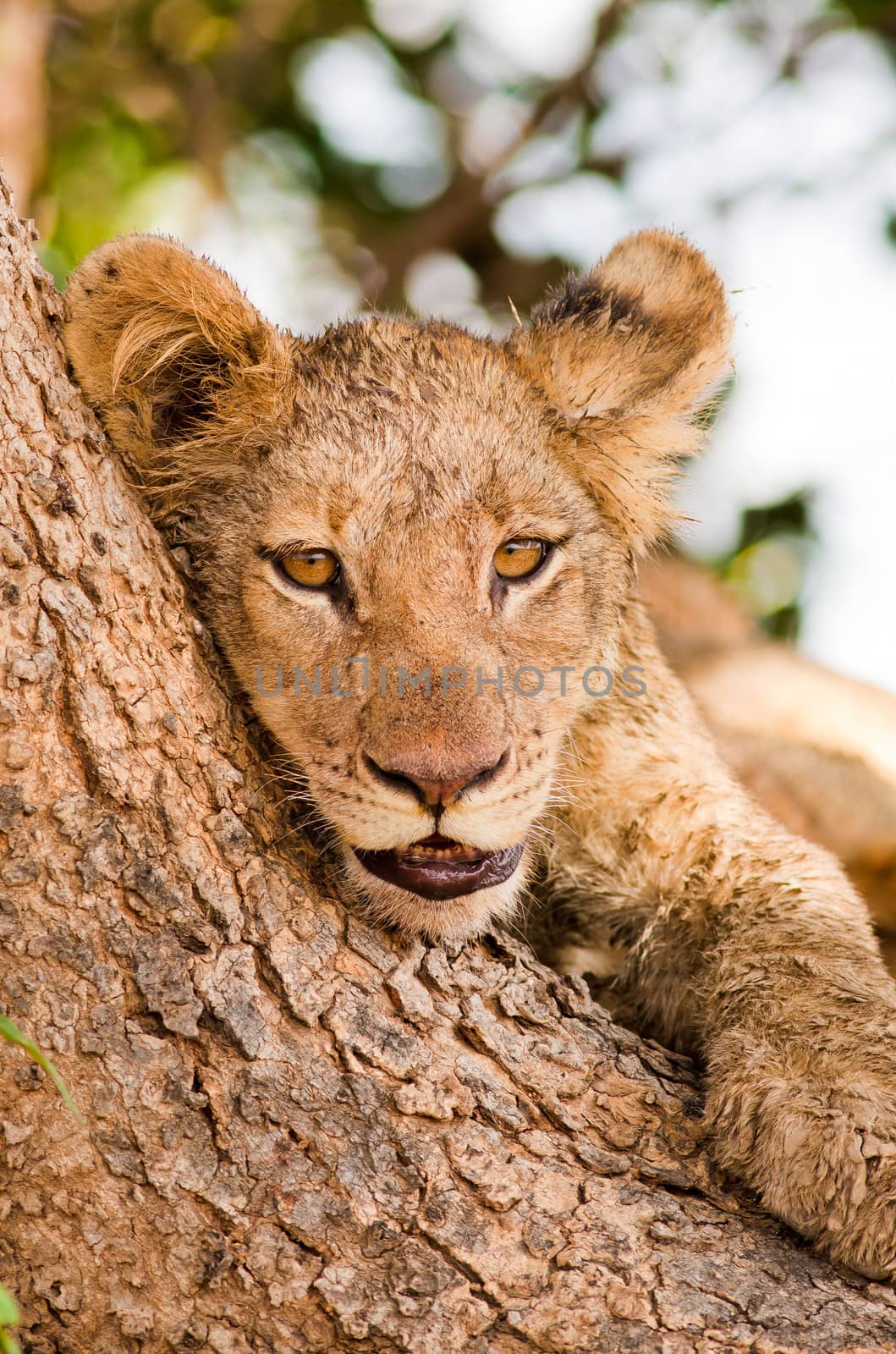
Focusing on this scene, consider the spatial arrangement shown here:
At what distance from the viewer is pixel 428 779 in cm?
313

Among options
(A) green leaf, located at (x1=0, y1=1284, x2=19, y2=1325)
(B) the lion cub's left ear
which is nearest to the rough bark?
(A) green leaf, located at (x1=0, y1=1284, x2=19, y2=1325)

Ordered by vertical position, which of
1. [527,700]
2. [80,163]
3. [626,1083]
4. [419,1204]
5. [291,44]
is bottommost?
[419,1204]

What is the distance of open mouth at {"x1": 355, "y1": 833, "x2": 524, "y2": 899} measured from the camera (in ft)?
10.7

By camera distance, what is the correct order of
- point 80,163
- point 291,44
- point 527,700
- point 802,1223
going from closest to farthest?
point 802,1223, point 527,700, point 80,163, point 291,44

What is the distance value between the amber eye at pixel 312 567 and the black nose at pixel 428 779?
635mm

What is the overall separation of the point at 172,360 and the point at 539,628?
4.30 ft

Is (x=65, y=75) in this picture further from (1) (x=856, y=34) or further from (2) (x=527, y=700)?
(2) (x=527, y=700)

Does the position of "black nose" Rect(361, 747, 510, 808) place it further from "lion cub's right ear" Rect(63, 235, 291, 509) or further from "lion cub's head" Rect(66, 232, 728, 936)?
"lion cub's right ear" Rect(63, 235, 291, 509)

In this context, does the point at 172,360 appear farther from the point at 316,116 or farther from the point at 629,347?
the point at 316,116

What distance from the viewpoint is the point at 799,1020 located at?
3.42m

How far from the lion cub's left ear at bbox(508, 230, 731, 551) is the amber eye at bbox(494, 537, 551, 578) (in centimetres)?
41

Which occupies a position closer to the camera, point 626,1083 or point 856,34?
point 626,1083

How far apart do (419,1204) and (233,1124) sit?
443 mm

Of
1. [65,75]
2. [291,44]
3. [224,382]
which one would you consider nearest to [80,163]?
[65,75]
